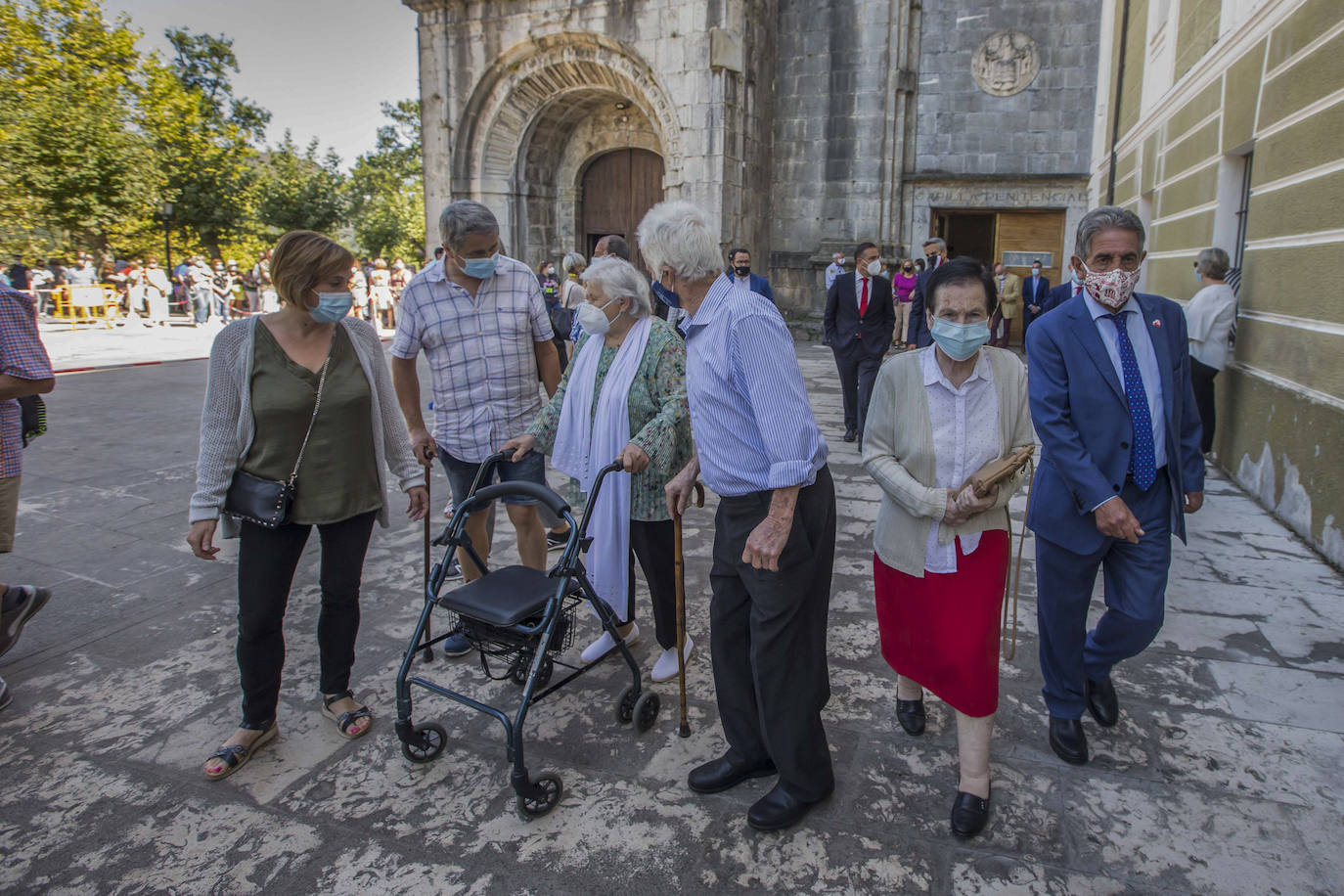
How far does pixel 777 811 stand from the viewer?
8.24 feet

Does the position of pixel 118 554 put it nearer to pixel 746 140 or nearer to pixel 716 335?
pixel 716 335

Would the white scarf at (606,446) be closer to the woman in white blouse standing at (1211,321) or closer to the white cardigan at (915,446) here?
the white cardigan at (915,446)

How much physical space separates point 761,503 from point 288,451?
1.66 meters

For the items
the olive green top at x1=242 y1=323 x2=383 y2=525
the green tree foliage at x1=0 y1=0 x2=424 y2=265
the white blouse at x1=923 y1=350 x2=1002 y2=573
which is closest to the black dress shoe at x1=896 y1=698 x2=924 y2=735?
the white blouse at x1=923 y1=350 x2=1002 y2=573

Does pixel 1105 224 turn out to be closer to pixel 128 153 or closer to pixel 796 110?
pixel 796 110

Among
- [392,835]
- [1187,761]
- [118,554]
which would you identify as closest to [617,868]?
[392,835]

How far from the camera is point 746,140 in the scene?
49.0ft

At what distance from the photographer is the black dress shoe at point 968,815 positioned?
2.46 meters

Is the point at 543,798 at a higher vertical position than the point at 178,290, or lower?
lower

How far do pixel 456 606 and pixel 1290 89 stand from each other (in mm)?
6218

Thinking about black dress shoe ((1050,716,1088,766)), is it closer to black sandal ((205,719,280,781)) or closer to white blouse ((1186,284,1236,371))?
black sandal ((205,719,280,781))

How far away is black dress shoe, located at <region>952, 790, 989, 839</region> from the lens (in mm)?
2463

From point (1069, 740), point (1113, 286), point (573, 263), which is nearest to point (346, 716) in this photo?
point (1069, 740)

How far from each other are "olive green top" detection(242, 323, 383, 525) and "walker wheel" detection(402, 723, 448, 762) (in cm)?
80
